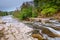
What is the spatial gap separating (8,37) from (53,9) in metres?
11.6

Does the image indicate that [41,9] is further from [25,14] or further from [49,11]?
[49,11]

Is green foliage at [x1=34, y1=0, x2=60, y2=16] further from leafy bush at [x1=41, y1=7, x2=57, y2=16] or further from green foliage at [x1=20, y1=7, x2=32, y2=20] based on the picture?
green foliage at [x1=20, y1=7, x2=32, y2=20]

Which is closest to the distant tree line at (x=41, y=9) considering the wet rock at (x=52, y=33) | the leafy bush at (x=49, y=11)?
the leafy bush at (x=49, y=11)

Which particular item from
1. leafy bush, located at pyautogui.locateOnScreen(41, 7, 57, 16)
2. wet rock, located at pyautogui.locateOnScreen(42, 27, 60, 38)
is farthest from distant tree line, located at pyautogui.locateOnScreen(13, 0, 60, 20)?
wet rock, located at pyautogui.locateOnScreen(42, 27, 60, 38)

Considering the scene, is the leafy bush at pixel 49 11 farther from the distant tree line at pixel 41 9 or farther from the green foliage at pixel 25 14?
the green foliage at pixel 25 14

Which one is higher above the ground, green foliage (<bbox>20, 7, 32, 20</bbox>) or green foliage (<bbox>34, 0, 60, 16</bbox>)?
green foliage (<bbox>34, 0, 60, 16</bbox>)

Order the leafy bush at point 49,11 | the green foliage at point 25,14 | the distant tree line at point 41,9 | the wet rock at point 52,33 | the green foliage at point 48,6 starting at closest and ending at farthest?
the wet rock at point 52,33 < the leafy bush at point 49,11 < the green foliage at point 48,6 < the distant tree line at point 41,9 < the green foliage at point 25,14

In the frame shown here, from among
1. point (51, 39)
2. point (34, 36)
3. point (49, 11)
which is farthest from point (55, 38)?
point (49, 11)

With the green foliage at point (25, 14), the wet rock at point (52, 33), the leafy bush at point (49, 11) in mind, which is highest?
the wet rock at point (52, 33)

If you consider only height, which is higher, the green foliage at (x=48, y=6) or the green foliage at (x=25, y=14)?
the green foliage at (x=48, y=6)

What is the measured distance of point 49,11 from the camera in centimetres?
1556

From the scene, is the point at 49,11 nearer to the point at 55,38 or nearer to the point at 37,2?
the point at 37,2

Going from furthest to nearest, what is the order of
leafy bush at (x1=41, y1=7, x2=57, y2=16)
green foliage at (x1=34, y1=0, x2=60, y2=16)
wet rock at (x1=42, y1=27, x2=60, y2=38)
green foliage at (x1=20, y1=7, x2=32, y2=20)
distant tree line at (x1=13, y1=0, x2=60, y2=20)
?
green foliage at (x1=20, y1=7, x2=32, y2=20) < distant tree line at (x1=13, y1=0, x2=60, y2=20) < green foliage at (x1=34, y1=0, x2=60, y2=16) < leafy bush at (x1=41, y1=7, x2=57, y2=16) < wet rock at (x1=42, y1=27, x2=60, y2=38)

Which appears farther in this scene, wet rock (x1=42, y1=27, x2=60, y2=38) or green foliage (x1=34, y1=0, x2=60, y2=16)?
green foliage (x1=34, y1=0, x2=60, y2=16)
